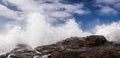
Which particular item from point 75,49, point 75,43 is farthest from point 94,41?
point 75,49

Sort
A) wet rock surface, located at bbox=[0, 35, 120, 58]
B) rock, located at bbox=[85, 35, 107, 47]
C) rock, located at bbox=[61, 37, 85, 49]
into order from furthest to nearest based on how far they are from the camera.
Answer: rock, located at bbox=[85, 35, 107, 47] < rock, located at bbox=[61, 37, 85, 49] < wet rock surface, located at bbox=[0, 35, 120, 58]

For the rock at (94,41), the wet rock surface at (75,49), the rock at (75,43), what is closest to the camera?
the wet rock surface at (75,49)

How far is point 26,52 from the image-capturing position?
418 feet

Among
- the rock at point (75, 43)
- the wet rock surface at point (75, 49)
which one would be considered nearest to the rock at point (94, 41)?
the wet rock surface at point (75, 49)

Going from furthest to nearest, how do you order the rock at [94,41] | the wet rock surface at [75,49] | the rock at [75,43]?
1. the rock at [94,41]
2. the rock at [75,43]
3. the wet rock surface at [75,49]

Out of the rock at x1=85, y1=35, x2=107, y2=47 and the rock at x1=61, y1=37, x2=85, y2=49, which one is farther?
the rock at x1=85, y1=35, x2=107, y2=47

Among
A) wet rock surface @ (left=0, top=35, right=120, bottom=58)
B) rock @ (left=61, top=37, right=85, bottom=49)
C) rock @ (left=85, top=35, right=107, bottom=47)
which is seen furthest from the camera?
rock @ (left=85, top=35, right=107, bottom=47)

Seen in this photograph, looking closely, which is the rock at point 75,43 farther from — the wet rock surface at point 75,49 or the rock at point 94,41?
the rock at point 94,41

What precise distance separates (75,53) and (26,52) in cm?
3141

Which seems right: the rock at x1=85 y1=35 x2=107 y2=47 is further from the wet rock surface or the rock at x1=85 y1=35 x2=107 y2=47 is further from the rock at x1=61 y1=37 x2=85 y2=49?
the rock at x1=61 y1=37 x2=85 y2=49

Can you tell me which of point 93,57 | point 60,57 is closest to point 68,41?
point 60,57

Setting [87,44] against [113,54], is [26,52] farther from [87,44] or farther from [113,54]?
[113,54]

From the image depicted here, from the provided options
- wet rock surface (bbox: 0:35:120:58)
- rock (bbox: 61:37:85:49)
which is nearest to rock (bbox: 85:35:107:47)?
wet rock surface (bbox: 0:35:120:58)

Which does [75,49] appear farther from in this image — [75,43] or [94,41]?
[94,41]
